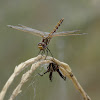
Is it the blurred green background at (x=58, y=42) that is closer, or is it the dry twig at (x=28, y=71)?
the dry twig at (x=28, y=71)

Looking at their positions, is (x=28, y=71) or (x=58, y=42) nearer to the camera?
(x=28, y=71)

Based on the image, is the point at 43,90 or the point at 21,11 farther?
Result: the point at 21,11

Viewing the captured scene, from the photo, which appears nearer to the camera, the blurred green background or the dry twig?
the dry twig

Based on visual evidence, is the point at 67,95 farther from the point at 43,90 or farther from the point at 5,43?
the point at 5,43

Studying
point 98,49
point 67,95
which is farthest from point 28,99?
point 98,49

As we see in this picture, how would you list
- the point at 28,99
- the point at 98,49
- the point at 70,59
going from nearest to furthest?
1. the point at 28,99
2. the point at 98,49
3. the point at 70,59

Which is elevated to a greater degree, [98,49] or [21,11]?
[21,11]

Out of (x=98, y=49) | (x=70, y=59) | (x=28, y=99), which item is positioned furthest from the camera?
(x=70, y=59)

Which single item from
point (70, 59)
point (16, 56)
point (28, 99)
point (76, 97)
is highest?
point (16, 56)
